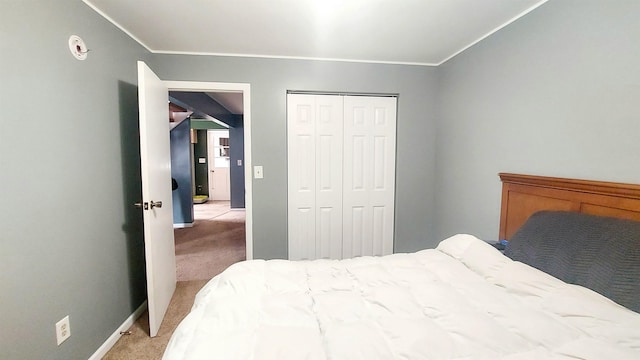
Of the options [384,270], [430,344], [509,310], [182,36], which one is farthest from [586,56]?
[182,36]

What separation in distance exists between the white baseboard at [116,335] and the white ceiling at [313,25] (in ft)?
7.17

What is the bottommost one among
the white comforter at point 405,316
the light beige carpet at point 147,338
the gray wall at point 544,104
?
the light beige carpet at point 147,338

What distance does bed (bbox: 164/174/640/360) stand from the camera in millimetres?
826

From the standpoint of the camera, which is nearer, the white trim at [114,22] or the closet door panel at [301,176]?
the white trim at [114,22]

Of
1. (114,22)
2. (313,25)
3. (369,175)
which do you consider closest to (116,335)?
(114,22)

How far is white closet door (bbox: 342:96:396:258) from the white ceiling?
0.53m

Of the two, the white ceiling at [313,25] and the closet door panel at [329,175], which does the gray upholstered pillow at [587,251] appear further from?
the closet door panel at [329,175]

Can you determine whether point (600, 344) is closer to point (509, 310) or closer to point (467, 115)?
point (509, 310)

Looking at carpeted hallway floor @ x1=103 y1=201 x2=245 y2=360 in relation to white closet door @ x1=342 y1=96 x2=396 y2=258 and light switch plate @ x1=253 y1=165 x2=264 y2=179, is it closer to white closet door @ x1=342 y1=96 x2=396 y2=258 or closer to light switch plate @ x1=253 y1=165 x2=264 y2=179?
light switch plate @ x1=253 y1=165 x2=264 y2=179

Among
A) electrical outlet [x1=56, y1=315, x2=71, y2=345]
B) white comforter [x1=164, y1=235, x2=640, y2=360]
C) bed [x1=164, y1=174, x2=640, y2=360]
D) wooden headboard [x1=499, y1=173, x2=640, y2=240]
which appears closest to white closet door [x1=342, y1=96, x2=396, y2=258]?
wooden headboard [x1=499, y1=173, x2=640, y2=240]

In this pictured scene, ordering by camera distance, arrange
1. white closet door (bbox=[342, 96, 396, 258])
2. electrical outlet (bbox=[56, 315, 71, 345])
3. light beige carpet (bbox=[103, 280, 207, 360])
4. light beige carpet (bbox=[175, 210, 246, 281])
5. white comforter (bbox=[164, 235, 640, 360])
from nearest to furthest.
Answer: white comforter (bbox=[164, 235, 640, 360]), electrical outlet (bbox=[56, 315, 71, 345]), light beige carpet (bbox=[103, 280, 207, 360]), white closet door (bbox=[342, 96, 396, 258]), light beige carpet (bbox=[175, 210, 246, 281])

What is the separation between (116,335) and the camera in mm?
1837

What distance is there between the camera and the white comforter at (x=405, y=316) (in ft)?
2.67

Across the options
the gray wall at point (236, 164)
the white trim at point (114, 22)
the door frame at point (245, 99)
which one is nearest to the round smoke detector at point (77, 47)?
the white trim at point (114, 22)
